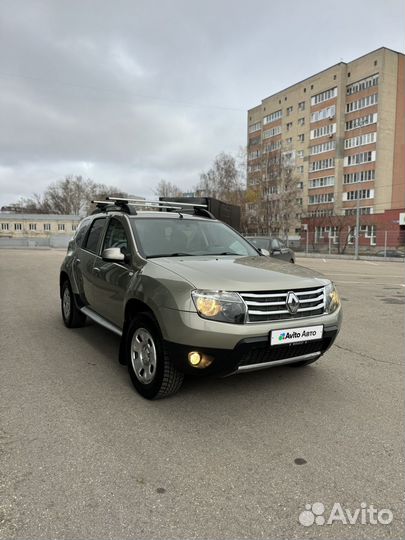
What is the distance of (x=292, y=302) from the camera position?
3510 millimetres

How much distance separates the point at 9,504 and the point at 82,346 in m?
3.21

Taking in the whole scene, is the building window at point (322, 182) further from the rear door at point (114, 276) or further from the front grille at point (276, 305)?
the front grille at point (276, 305)

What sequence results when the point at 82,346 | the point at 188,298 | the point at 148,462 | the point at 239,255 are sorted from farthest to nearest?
the point at 82,346 < the point at 239,255 < the point at 188,298 < the point at 148,462

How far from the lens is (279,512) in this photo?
7.48ft

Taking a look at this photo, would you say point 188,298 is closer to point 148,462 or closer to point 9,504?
point 148,462

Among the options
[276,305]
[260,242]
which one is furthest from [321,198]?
[276,305]

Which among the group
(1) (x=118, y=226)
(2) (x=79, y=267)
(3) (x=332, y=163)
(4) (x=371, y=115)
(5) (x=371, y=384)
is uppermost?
(4) (x=371, y=115)

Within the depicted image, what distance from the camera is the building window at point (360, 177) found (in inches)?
2215

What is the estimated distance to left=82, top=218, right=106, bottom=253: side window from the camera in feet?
17.9

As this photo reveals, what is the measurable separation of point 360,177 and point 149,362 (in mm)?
57531

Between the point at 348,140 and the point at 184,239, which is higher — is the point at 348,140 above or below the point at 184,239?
above

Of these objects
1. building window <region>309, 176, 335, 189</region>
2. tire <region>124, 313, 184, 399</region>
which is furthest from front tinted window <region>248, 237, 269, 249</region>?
building window <region>309, 176, 335, 189</region>

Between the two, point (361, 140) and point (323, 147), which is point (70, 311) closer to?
point (361, 140)

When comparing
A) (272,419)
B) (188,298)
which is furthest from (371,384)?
(188,298)
